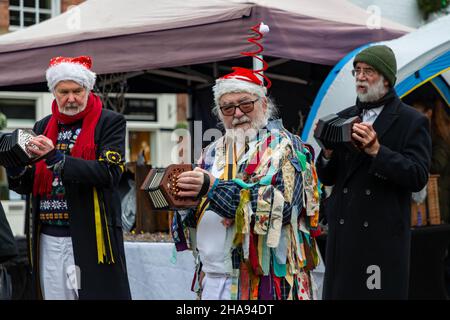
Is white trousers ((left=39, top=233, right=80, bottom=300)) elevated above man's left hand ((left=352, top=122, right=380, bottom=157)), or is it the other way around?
man's left hand ((left=352, top=122, right=380, bottom=157))

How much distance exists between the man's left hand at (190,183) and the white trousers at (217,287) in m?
0.40

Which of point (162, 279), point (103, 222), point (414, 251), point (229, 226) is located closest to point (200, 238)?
point (229, 226)

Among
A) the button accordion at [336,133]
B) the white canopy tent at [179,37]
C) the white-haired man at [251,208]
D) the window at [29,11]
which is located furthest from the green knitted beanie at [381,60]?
the window at [29,11]

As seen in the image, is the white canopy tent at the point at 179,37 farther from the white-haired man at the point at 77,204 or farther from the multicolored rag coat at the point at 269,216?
the multicolored rag coat at the point at 269,216

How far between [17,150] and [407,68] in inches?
110

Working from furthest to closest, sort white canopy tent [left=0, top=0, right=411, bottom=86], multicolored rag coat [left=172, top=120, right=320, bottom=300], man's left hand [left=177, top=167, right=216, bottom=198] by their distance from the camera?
white canopy tent [left=0, top=0, right=411, bottom=86], multicolored rag coat [left=172, top=120, right=320, bottom=300], man's left hand [left=177, top=167, right=216, bottom=198]

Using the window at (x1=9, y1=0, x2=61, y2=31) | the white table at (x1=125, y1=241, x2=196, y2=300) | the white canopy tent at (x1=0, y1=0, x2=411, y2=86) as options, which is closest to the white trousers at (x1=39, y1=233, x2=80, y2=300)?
the white table at (x1=125, y1=241, x2=196, y2=300)

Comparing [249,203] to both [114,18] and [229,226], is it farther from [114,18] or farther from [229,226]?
[114,18]

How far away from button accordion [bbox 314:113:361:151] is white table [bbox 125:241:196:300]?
2086mm

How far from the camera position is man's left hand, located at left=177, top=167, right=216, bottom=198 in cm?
284

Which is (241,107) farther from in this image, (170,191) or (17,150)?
(17,150)

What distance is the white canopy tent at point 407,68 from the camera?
17.5 ft

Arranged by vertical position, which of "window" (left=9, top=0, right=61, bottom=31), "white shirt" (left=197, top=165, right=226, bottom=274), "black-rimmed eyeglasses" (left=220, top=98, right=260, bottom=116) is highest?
"window" (left=9, top=0, right=61, bottom=31)

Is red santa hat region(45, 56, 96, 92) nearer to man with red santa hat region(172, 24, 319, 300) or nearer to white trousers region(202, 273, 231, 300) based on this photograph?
man with red santa hat region(172, 24, 319, 300)
